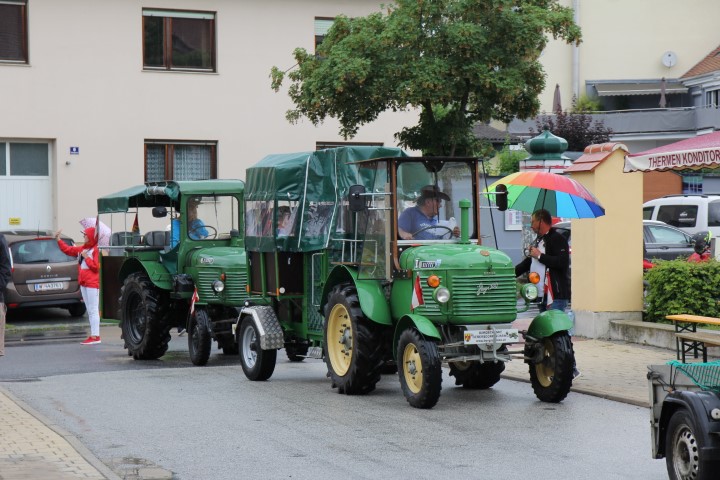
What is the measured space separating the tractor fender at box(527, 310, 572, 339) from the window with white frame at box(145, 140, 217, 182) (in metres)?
19.1

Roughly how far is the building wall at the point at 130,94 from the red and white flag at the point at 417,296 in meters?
18.6

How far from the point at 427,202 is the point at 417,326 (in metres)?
1.75

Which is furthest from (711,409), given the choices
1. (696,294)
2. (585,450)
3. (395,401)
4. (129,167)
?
(129,167)

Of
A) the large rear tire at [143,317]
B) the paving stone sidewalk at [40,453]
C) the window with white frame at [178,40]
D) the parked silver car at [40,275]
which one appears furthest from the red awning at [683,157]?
the window with white frame at [178,40]

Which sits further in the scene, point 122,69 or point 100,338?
point 122,69

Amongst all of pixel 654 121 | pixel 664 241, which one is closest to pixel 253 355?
pixel 664 241

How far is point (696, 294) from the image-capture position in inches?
645

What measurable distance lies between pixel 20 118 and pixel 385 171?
1782 cm

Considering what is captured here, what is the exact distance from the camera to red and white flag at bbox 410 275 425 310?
39.0 ft

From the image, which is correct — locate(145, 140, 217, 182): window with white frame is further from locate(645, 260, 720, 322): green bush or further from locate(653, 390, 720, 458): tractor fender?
locate(653, 390, 720, 458): tractor fender

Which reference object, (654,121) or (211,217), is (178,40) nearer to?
(211,217)

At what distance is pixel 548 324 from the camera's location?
12.0 meters

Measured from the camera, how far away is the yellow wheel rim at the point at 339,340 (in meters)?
12.8

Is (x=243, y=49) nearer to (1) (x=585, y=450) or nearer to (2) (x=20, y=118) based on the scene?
(2) (x=20, y=118)
